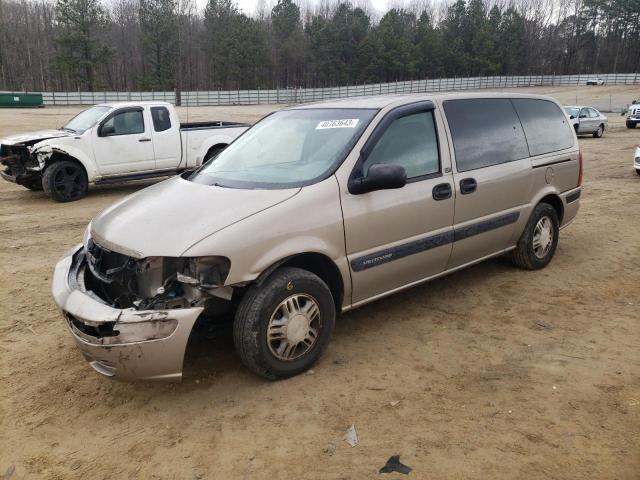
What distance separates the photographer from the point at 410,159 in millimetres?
4070

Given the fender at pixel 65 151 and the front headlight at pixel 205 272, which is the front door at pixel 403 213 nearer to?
the front headlight at pixel 205 272

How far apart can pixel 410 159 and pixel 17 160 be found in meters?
8.50

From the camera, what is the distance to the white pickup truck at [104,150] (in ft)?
31.4

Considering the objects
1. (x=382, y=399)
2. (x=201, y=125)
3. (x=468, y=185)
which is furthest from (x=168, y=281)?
(x=201, y=125)

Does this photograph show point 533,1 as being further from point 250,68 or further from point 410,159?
point 410,159

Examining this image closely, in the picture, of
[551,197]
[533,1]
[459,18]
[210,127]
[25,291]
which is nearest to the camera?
[25,291]

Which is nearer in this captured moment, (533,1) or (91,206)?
(91,206)

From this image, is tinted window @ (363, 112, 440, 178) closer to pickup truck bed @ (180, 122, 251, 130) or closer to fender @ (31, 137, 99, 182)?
fender @ (31, 137, 99, 182)

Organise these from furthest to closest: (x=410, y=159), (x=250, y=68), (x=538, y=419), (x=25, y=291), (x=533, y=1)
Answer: (x=533, y=1)
(x=250, y=68)
(x=25, y=291)
(x=410, y=159)
(x=538, y=419)

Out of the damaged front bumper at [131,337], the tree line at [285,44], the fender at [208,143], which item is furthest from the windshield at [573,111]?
the tree line at [285,44]

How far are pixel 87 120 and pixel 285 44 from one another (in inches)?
3162

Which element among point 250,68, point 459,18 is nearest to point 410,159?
point 250,68

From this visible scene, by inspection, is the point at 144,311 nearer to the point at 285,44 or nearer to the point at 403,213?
the point at 403,213

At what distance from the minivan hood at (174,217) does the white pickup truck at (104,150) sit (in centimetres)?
620
